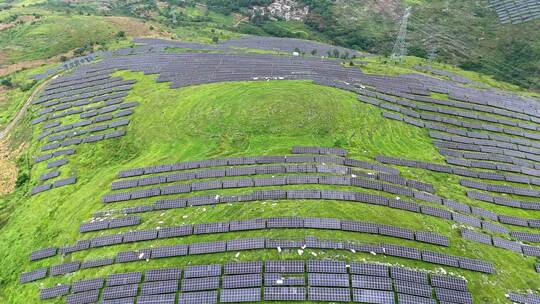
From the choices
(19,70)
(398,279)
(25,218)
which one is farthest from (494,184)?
(19,70)

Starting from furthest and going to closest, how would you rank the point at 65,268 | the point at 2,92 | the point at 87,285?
1. the point at 2,92
2. the point at 65,268
3. the point at 87,285

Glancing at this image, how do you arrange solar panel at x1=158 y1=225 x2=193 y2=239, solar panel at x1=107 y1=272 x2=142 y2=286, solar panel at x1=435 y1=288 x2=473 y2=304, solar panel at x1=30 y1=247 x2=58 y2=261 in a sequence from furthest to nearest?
solar panel at x1=30 y1=247 x2=58 y2=261 → solar panel at x1=158 y1=225 x2=193 y2=239 → solar panel at x1=107 y1=272 x2=142 y2=286 → solar panel at x1=435 y1=288 x2=473 y2=304

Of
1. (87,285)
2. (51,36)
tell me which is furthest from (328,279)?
(51,36)

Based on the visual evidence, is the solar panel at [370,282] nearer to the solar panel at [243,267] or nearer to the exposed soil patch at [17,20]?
the solar panel at [243,267]

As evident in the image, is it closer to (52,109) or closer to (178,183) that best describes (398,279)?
(178,183)

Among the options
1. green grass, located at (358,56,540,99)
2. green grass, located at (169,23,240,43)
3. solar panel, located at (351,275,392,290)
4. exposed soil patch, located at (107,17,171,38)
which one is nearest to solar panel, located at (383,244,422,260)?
solar panel, located at (351,275,392,290)

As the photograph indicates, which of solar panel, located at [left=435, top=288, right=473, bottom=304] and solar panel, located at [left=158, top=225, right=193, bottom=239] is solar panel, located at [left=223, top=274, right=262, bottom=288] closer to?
solar panel, located at [left=158, top=225, right=193, bottom=239]

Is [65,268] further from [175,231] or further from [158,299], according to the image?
[158,299]
